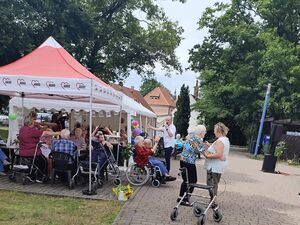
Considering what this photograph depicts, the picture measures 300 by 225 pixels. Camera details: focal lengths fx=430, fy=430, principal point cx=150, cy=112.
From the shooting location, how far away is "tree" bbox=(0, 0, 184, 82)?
21922 mm

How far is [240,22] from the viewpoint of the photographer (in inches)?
1353

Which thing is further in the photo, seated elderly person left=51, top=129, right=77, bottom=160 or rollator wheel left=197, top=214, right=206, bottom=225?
seated elderly person left=51, top=129, right=77, bottom=160

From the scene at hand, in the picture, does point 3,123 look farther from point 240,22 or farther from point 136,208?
point 136,208

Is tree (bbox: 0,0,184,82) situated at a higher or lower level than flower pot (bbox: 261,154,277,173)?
higher

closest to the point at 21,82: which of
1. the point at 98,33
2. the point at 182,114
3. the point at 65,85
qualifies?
the point at 65,85

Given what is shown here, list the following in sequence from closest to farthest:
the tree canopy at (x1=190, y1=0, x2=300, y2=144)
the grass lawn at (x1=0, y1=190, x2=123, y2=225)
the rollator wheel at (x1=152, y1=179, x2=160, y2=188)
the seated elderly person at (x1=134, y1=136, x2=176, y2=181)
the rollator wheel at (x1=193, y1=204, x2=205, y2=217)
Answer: the grass lawn at (x1=0, y1=190, x2=123, y2=225), the rollator wheel at (x1=193, y1=204, x2=205, y2=217), the seated elderly person at (x1=134, y1=136, x2=176, y2=181), the rollator wheel at (x1=152, y1=179, x2=160, y2=188), the tree canopy at (x1=190, y1=0, x2=300, y2=144)

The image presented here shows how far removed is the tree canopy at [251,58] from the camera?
30062 mm

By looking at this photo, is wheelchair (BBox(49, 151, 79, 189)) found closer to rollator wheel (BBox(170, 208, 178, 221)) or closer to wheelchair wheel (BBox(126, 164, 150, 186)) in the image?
wheelchair wheel (BBox(126, 164, 150, 186))

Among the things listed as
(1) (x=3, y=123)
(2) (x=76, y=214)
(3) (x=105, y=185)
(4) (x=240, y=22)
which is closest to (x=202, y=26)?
(4) (x=240, y=22)

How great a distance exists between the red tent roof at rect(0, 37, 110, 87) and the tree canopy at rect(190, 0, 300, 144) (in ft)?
70.1

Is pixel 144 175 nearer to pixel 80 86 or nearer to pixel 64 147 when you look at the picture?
pixel 64 147

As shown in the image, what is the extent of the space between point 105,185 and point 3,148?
3.14 meters

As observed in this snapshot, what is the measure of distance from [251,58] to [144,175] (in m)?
23.2

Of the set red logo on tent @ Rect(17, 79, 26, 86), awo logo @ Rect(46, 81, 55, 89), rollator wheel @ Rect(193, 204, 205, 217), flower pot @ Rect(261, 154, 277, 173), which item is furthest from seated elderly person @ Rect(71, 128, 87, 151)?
flower pot @ Rect(261, 154, 277, 173)
